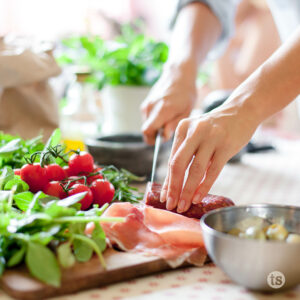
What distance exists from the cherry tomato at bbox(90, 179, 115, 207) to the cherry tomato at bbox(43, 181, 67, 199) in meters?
0.07

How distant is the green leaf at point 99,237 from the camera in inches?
35.6

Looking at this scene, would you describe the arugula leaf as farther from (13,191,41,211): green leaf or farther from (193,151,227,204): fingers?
(193,151,227,204): fingers

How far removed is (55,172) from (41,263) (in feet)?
1.23

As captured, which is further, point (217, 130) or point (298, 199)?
point (298, 199)

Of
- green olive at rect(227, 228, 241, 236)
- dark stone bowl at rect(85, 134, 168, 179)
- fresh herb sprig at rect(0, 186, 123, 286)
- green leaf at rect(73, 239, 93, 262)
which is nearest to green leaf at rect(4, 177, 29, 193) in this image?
fresh herb sprig at rect(0, 186, 123, 286)

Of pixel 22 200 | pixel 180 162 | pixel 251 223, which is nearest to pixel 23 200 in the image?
pixel 22 200

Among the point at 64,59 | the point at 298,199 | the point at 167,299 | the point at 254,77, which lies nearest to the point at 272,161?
the point at 298,199

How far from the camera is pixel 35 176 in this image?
1.12m

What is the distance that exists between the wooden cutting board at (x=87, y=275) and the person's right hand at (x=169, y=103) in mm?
720

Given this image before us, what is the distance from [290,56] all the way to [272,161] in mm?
977

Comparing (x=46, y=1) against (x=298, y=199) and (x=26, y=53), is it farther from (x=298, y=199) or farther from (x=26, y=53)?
(x=298, y=199)

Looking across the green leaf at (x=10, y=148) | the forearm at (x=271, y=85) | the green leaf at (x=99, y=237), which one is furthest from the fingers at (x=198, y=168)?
the green leaf at (x=10, y=148)

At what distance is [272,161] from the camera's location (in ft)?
6.82

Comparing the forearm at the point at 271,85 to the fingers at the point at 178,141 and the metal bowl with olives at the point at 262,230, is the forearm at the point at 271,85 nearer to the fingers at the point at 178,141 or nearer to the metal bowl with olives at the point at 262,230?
the fingers at the point at 178,141
